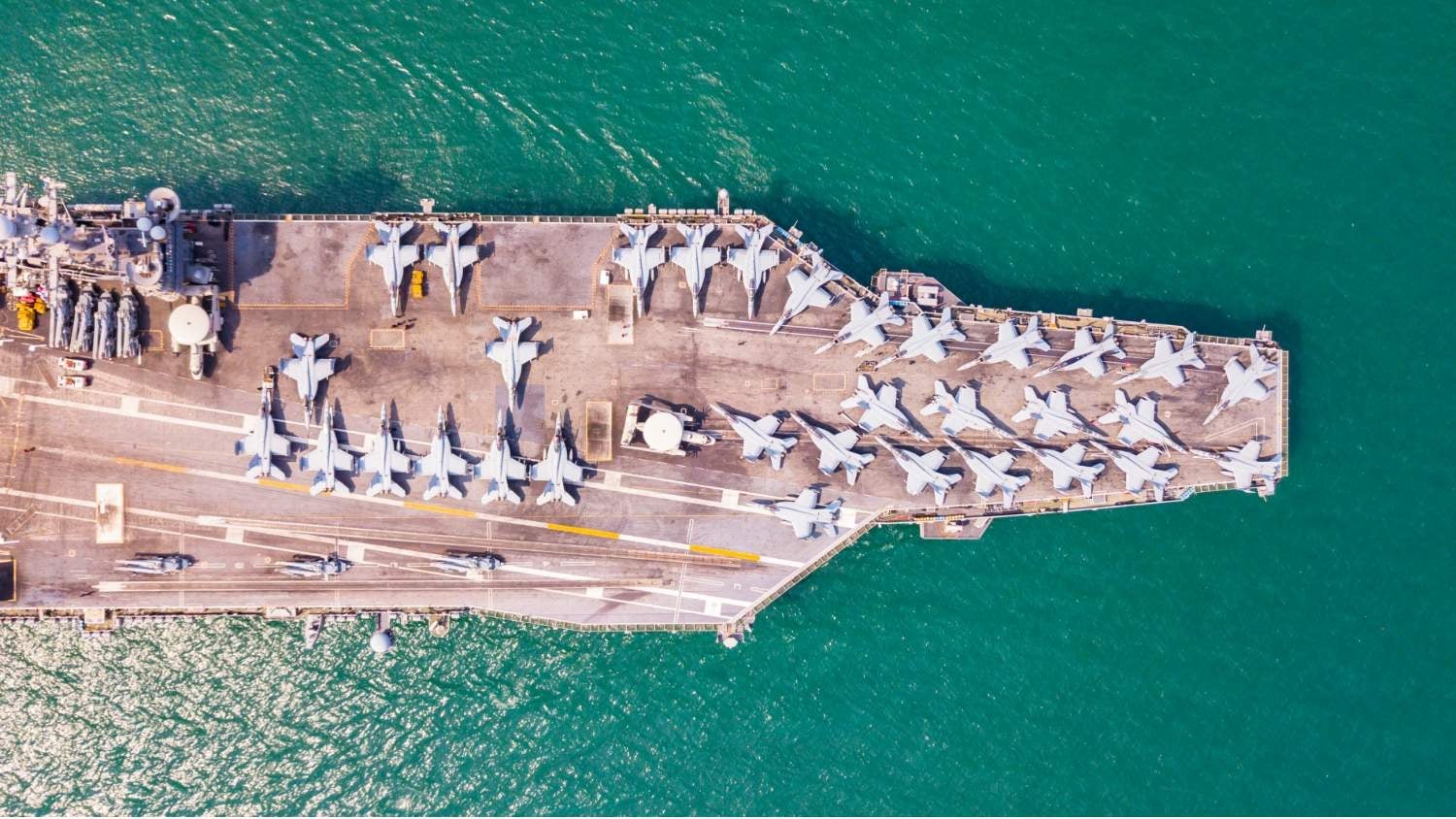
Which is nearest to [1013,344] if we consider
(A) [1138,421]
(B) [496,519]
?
(A) [1138,421]

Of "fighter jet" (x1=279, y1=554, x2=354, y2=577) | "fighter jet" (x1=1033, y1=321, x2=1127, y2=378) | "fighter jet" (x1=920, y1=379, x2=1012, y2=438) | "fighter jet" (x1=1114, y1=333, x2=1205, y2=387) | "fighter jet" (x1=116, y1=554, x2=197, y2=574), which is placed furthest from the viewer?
"fighter jet" (x1=1114, y1=333, x2=1205, y2=387)

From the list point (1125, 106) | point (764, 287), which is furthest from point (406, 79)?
point (1125, 106)

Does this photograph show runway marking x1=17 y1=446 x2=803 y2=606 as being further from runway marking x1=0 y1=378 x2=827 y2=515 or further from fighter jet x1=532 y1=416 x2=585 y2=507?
runway marking x1=0 y1=378 x2=827 y2=515

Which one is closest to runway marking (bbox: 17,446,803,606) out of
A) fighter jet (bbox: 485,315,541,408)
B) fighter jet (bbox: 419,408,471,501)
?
fighter jet (bbox: 419,408,471,501)

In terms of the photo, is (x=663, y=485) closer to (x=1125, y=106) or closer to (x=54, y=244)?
(x=54, y=244)

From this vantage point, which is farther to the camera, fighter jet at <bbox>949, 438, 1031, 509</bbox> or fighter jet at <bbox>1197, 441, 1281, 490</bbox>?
fighter jet at <bbox>1197, 441, 1281, 490</bbox>

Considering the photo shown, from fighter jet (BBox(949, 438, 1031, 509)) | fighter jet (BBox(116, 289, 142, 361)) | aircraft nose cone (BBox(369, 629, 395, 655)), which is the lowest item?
aircraft nose cone (BBox(369, 629, 395, 655))
